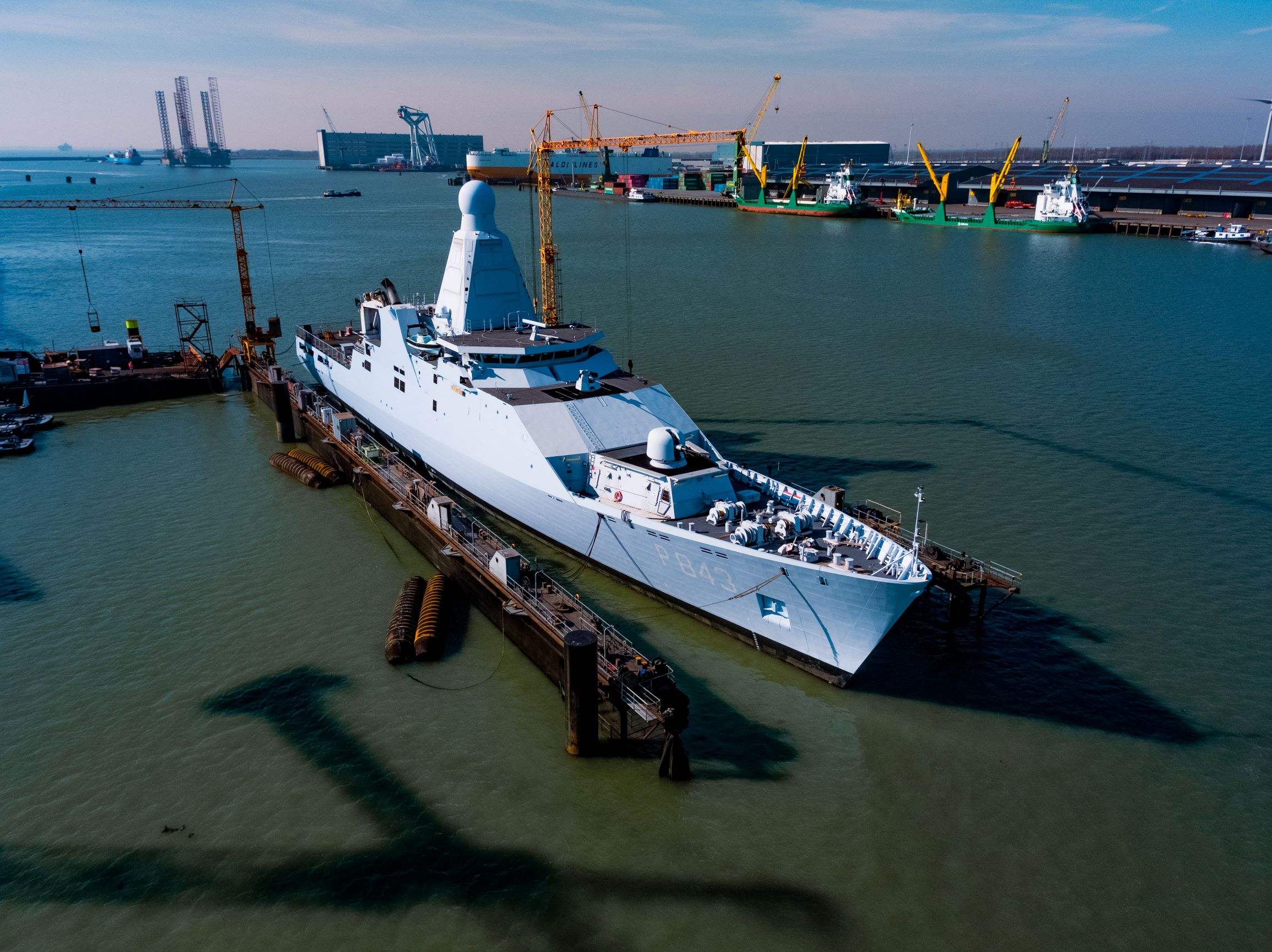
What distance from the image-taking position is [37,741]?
1823 cm

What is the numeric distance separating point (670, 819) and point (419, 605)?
10.7 meters

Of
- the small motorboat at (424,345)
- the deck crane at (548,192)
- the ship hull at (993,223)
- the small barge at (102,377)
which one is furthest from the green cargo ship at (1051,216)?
the small barge at (102,377)

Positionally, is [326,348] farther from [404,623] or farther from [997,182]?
[997,182]

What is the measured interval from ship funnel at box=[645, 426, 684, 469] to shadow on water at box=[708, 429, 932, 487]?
9503 mm

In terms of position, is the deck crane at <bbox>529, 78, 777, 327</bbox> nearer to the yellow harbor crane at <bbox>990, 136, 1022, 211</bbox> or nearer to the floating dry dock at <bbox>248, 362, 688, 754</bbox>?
the floating dry dock at <bbox>248, 362, 688, 754</bbox>

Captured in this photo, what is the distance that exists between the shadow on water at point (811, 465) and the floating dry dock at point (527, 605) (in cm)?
1224

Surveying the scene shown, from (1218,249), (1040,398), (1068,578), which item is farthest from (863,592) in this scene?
(1218,249)

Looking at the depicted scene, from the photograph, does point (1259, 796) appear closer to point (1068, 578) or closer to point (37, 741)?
point (1068, 578)

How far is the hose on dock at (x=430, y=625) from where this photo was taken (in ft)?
69.7

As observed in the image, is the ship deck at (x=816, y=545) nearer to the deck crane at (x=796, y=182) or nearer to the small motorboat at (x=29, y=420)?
the small motorboat at (x=29, y=420)

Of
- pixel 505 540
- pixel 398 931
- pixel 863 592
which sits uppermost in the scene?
pixel 863 592

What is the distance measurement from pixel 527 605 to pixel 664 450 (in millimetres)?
6029

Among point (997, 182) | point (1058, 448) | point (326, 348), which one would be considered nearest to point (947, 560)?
point (1058, 448)

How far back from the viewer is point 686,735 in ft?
60.6
